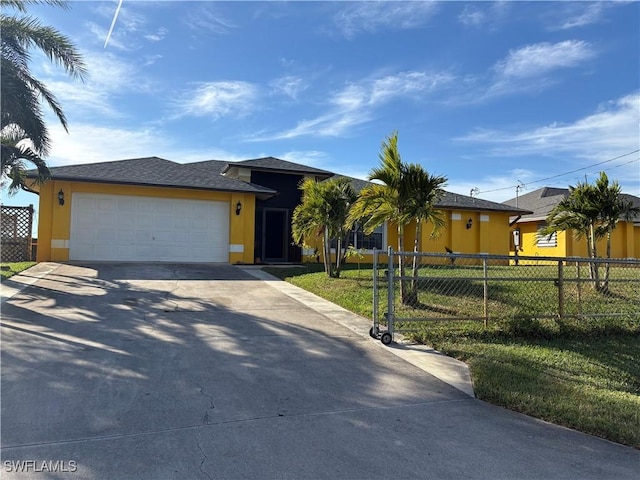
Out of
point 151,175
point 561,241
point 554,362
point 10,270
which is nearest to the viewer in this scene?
point 554,362

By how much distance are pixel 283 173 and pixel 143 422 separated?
1539 centimetres

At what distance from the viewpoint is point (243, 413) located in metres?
4.02

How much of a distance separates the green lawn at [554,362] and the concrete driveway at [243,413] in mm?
297

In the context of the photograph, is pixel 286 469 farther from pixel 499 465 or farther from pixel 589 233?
pixel 589 233

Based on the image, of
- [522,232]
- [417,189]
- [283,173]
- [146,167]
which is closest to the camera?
[417,189]

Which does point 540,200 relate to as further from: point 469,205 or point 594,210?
point 594,210

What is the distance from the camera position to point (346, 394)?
4.64m

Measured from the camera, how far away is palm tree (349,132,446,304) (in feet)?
28.8

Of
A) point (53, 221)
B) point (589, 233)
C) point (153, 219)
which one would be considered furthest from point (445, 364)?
point (53, 221)

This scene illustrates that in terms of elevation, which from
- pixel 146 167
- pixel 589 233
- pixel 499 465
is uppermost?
pixel 146 167

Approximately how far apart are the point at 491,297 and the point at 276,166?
1154cm

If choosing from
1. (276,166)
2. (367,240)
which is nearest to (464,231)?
(367,240)

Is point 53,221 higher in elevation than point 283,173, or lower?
lower

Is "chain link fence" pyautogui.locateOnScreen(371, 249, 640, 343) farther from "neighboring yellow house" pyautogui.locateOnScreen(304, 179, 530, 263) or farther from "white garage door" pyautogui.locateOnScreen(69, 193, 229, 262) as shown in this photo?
"neighboring yellow house" pyautogui.locateOnScreen(304, 179, 530, 263)
